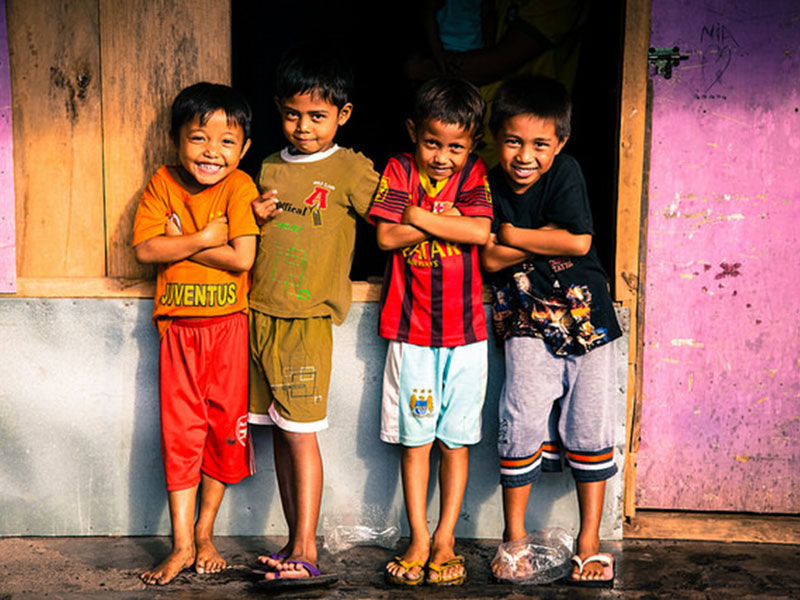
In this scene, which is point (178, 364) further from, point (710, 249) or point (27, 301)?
point (710, 249)

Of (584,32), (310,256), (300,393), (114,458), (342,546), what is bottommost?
(342,546)

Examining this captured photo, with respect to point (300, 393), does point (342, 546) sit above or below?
below

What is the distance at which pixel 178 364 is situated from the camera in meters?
3.06

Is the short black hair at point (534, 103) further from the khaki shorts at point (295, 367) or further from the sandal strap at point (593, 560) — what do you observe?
the sandal strap at point (593, 560)

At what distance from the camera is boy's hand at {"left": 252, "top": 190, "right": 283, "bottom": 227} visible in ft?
9.86

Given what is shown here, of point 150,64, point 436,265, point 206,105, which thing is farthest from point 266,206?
point 150,64

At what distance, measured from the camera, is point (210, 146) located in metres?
2.98

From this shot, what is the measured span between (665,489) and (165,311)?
210cm

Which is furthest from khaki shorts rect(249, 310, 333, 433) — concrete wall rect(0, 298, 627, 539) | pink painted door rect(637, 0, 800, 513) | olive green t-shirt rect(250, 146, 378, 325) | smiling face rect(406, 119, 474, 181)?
pink painted door rect(637, 0, 800, 513)

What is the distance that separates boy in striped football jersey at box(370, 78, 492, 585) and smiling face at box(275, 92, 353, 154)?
0.26 metres

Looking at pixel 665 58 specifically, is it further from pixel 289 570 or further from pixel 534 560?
pixel 289 570

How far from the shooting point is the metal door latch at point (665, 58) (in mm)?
3303

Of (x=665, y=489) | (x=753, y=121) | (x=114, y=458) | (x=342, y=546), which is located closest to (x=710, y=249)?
(x=753, y=121)

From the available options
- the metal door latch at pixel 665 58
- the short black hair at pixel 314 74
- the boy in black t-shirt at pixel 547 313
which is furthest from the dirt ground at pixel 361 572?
the metal door latch at pixel 665 58
